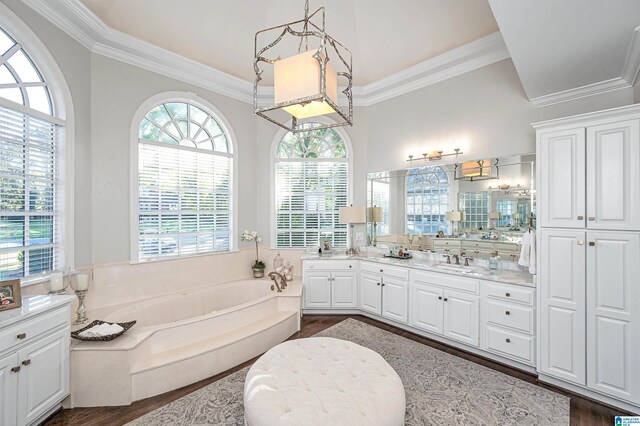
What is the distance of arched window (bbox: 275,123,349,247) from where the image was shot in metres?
4.74

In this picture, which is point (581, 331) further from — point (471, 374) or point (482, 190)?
point (482, 190)

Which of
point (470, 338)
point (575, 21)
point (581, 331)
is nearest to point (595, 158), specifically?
point (575, 21)

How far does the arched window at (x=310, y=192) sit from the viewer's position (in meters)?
4.74

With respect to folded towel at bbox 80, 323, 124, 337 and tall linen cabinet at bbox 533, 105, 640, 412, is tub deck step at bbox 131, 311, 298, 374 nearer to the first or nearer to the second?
folded towel at bbox 80, 323, 124, 337

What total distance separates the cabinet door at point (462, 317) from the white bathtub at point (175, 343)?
182 centimetres

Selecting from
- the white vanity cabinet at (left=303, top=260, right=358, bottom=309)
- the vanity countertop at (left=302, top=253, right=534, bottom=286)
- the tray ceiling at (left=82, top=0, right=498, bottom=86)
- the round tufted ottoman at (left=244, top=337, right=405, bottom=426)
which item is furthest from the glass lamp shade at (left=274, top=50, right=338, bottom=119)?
the white vanity cabinet at (left=303, top=260, right=358, bottom=309)

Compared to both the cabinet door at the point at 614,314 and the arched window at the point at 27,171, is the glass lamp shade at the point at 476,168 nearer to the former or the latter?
the cabinet door at the point at 614,314

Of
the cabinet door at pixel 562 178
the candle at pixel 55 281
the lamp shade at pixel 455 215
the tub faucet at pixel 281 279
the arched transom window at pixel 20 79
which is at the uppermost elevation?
the arched transom window at pixel 20 79

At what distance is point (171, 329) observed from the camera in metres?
2.66

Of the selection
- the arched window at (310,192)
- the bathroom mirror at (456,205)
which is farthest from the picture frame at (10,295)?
the bathroom mirror at (456,205)

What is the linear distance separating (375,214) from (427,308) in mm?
1653

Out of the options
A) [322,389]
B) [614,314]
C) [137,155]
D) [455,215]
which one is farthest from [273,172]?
[614,314]

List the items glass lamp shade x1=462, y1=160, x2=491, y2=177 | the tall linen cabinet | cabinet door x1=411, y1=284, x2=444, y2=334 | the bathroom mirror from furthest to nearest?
1. glass lamp shade x1=462, y1=160, x2=491, y2=177
2. cabinet door x1=411, y1=284, x2=444, y2=334
3. the bathroom mirror
4. the tall linen cabinet

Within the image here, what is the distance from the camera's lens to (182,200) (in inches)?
155
